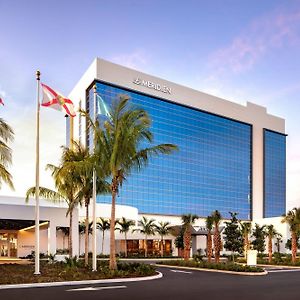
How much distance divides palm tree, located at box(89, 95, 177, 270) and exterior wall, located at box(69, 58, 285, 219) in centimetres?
5716

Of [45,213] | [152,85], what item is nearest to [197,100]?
[152,85]

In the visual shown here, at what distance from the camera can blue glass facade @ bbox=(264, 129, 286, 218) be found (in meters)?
115

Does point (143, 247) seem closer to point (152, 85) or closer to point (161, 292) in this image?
point (152, 85)

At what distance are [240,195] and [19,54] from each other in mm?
90413

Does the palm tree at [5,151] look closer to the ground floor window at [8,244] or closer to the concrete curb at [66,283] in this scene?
the concrete curb at [66,283]

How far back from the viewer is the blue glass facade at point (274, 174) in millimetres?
115250

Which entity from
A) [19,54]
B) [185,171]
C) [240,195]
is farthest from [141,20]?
[240,195]

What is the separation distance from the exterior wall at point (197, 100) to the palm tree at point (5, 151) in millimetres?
58390

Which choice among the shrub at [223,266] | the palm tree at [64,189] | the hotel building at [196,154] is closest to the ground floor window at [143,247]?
the hotel building at [196,154]

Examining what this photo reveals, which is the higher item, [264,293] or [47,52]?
[47,52]

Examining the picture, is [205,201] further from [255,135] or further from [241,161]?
[255,135]

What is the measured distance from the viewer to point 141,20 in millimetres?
22406

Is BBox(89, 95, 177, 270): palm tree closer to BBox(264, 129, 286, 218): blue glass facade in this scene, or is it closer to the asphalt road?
the asphalt road

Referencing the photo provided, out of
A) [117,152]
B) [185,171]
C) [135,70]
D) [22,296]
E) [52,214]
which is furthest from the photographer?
[185,171]
